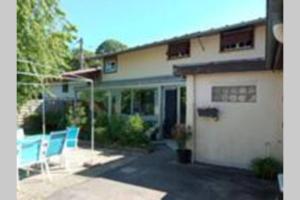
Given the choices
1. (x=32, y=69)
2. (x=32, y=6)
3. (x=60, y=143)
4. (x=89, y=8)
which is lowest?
(x=60, y=143)

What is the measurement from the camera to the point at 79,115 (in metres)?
16.1

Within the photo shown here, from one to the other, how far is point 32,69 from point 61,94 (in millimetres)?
11950

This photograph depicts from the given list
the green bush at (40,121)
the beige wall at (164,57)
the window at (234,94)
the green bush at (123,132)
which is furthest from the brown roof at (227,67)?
the green bush at (40,121)

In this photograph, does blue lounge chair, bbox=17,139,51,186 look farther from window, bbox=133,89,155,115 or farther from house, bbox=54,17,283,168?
window, bbox=133,89,155,115

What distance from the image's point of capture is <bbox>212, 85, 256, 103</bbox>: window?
9.53m

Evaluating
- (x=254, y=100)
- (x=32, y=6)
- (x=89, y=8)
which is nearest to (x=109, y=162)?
(x=254, y=100)

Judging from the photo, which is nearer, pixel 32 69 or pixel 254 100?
pixel 254 100

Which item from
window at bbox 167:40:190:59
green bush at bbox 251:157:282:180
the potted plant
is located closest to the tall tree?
window at bbox 167:40:190:59

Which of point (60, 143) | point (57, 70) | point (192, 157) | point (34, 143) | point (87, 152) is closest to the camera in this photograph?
point (34, 143)

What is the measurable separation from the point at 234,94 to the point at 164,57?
8.23 metres

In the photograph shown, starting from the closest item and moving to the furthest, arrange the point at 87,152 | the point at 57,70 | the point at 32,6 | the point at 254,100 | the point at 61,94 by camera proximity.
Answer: the point at 254,100, the point at 87,152, the point at 32,6, the point at 57,70, the point at 61,94

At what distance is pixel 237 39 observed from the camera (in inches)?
571

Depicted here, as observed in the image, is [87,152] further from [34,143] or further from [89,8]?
[89,8]

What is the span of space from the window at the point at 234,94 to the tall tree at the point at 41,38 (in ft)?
22.7
